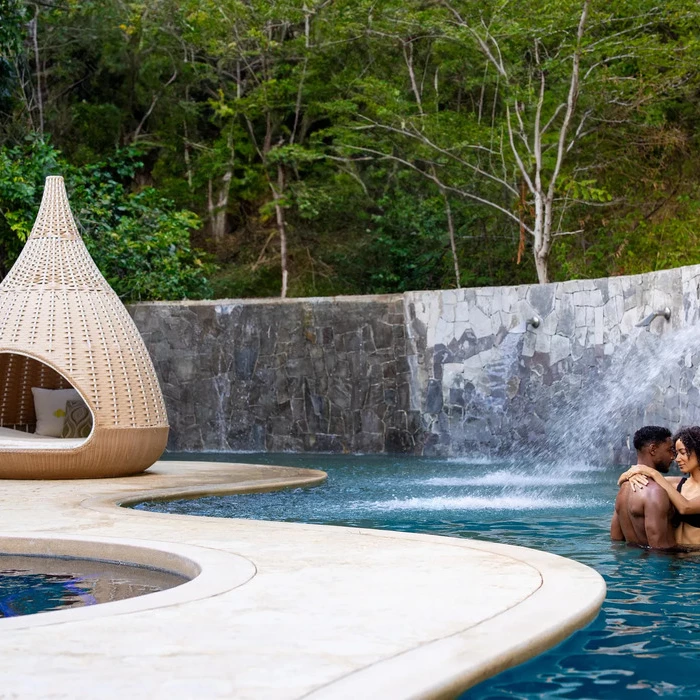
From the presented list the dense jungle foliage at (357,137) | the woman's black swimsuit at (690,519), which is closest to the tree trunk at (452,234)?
the dense jungle foliage at (357,137)

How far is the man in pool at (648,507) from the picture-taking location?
17.3ft

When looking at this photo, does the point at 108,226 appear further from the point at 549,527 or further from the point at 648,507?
the point at 648,507

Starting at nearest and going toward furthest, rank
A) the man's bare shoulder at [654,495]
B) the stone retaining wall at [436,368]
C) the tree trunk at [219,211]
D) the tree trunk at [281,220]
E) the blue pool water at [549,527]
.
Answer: the blue pool water at [549,527]
the man's bare shoulder at [654,495]
the stone retaining wall at [436,368]
the tree trunk at [281,220]
the tree trunk at [219,211]

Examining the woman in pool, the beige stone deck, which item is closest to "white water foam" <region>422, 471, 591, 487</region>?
the woman in pool

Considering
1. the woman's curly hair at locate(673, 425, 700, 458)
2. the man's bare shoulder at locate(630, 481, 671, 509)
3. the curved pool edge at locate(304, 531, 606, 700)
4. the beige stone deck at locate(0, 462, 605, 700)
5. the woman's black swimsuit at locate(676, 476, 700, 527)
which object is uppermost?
the woman's curly hair at locate(673, 425, 700, 458)

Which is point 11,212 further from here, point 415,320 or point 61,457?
point 61,457

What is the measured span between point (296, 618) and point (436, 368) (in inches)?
399

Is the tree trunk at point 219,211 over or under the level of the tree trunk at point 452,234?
over

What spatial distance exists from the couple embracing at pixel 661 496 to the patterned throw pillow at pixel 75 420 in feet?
22.4

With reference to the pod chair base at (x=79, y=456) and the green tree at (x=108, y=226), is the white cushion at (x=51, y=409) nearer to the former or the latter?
the pod chair base at (x=79, y=456)

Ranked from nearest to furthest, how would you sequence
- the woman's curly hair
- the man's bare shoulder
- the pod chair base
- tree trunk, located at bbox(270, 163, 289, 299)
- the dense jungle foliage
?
the woman's curly hair, the man's bare shoulder, the pod chair base, the dense jungle foliage, tree trunk, located at bbox(270, 163, 289, 299)

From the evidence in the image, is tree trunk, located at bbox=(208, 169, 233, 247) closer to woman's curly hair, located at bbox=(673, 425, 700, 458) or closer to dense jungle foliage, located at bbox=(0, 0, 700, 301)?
dense jungle foliage, located at bbox=(0, 0, 700, 301)

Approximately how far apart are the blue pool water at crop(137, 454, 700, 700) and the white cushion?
7.47ft

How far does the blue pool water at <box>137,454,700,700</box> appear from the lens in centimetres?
315
